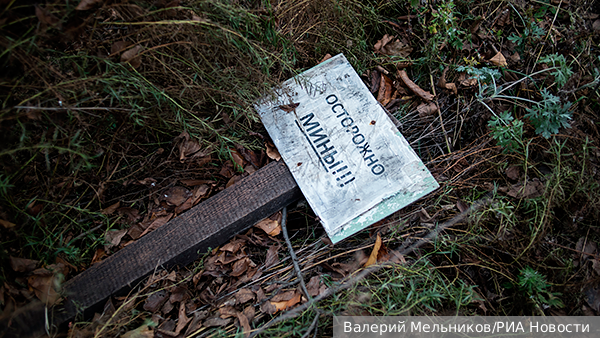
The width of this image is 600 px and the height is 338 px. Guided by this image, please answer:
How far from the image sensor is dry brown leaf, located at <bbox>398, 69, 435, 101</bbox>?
246cm

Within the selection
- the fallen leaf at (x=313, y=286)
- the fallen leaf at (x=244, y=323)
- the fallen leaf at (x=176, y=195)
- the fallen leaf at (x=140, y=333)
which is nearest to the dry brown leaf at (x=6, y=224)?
the fallen leaf at (x=176, y=195)

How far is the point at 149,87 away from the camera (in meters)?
1.90

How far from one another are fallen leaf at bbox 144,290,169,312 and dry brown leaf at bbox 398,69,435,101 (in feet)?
7.37

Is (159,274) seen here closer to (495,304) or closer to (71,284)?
(71,284)

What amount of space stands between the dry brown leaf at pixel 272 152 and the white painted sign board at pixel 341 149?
40 mm

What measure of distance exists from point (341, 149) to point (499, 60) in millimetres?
1415

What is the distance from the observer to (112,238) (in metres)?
2.15

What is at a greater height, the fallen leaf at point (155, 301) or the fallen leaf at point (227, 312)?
the fallen leaf at point (155, 301)

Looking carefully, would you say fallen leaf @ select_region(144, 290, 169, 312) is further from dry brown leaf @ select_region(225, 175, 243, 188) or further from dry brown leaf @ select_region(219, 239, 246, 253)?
dry brown leaf @ select_region(225, 175, 243, 188)

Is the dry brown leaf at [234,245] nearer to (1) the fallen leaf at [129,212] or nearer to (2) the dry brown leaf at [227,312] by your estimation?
(2) the dry brown leaf at [227,312]

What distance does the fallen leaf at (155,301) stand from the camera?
202cm

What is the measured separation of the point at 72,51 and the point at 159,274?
54.9 inches

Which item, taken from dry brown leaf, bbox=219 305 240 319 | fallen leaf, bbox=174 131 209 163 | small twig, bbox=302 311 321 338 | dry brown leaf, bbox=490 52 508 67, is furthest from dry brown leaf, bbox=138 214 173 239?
dry brown leaf, bbox=490 52 508 67

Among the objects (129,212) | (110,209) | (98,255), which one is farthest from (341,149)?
(98,255)
